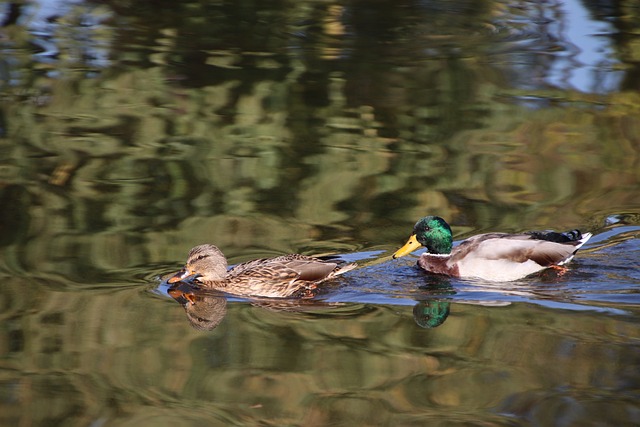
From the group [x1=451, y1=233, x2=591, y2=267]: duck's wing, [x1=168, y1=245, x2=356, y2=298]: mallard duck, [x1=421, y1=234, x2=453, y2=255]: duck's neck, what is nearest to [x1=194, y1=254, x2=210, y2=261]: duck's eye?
[x1=168, y1=245, x2=356, y2=298]: mallard duck

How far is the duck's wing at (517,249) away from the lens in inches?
359

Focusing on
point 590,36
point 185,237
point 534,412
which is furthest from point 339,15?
point 534,412

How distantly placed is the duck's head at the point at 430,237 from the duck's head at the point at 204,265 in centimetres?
153

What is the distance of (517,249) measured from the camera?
9156mm

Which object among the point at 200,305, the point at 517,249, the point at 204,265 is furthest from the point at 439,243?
the point at 200,305

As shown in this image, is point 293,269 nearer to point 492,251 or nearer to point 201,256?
point 201,256

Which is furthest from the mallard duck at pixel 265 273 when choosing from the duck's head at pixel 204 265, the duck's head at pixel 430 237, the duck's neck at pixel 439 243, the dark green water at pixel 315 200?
the duck's neck at pixel 439 243

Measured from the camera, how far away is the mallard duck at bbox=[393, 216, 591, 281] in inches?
360

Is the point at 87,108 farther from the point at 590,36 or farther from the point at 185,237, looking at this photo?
the point at 590,36

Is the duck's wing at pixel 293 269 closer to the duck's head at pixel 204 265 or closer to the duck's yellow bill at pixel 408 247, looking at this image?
the duck's head at pixel 204 265

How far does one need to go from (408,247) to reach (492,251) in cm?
71

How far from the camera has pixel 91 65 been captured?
612 inches

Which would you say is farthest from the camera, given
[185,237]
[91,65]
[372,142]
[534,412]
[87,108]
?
[91,65]

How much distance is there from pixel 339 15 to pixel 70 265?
33.9 feet
